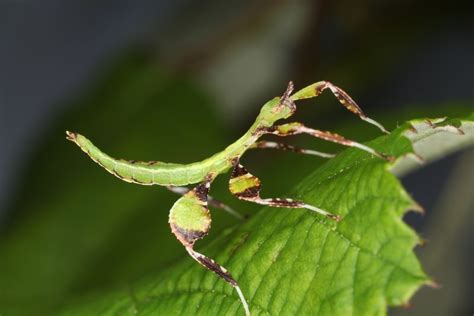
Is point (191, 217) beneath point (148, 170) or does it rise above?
beneath

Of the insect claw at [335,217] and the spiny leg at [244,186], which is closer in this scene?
the insect claw at [335,217]

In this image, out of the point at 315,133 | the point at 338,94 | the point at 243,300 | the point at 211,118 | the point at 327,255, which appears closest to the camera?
the point at 327,255

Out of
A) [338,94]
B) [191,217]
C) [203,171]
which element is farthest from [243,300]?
[338,94]

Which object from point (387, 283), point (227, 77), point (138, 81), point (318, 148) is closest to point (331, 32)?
point (227, 77)

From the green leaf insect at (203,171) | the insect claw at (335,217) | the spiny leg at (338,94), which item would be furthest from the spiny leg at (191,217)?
the insect claw at (335,217)

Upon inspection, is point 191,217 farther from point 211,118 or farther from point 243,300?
point 211,118

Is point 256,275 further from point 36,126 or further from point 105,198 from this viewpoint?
point 36,126

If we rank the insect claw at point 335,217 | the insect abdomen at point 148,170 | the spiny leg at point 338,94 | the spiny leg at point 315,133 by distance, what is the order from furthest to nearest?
the insect abdomen at point 148,170
the spiny leg at point 338,94
the spiny leg at point 315,133
the insect claw at point 335,217

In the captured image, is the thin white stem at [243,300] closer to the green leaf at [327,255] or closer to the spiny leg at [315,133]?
the green leaf at [327,255]
